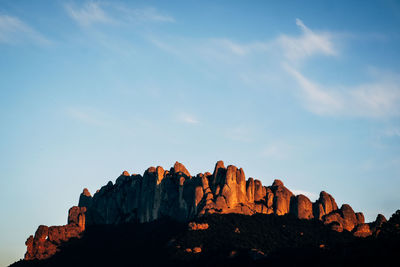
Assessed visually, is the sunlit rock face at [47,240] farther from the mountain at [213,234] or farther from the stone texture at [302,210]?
the stone texture at [302,210]

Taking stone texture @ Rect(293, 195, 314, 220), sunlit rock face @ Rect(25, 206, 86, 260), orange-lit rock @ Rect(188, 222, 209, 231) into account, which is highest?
stone texture @ Rect(293, 195, 314, 220)

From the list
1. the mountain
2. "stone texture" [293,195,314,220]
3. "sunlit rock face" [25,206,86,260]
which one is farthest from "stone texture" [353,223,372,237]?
"sunlit rock face" [25,206,86,260]

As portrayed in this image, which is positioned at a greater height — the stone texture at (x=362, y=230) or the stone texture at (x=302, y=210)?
the stone texture at (x=302, y=210)

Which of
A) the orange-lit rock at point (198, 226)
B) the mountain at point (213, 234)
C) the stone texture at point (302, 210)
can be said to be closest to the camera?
the mountain at point (213, 234)

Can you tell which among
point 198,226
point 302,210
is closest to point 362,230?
point 302,210

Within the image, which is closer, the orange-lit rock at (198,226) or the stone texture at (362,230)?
the orange-lit rock at (198,226)

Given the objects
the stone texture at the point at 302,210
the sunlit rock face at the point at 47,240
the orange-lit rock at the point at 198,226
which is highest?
the stone texture at the point at 302,210

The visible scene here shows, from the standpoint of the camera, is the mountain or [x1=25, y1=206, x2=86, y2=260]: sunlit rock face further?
[x1=25, y1=206, x2=86, y2=260]: sunlit rock face

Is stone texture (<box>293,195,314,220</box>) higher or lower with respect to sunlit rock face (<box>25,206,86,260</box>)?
higher

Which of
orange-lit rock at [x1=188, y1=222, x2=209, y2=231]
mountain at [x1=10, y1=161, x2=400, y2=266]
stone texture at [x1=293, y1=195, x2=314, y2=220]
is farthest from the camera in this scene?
stone texture at [x1=293, y1=195, x2=314, y2=220]

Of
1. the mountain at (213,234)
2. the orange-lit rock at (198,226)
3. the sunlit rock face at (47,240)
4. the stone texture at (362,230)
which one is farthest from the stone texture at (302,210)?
the sunlit rock face at (47,240)

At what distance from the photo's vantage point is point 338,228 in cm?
18700

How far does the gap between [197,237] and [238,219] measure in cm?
2151

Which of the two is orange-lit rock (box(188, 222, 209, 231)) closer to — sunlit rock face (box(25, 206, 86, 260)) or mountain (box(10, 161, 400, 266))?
mountain (box(10, 161, 400, 266))
